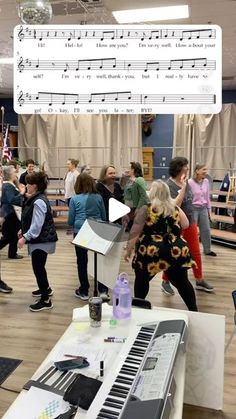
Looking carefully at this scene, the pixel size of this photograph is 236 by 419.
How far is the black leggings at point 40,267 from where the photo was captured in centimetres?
434

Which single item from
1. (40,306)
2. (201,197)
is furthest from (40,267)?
(201,197)

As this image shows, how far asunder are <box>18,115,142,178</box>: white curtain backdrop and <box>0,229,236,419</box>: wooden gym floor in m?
5.34

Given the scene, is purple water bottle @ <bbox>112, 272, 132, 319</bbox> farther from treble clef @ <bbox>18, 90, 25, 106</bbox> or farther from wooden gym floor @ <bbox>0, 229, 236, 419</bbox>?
treble clef @ <bbox>18, 90, 25, 106</bbox>

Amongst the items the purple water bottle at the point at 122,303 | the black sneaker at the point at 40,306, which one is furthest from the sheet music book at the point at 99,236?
the black sneaker at the point at 40,306

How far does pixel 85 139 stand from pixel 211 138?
141 inches

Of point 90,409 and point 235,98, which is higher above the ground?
point 235,98

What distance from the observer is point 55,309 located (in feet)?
14.7

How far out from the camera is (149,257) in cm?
337

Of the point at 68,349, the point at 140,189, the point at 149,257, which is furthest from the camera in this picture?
the point at 140,189

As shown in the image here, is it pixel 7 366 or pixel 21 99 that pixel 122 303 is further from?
pixel 7 366

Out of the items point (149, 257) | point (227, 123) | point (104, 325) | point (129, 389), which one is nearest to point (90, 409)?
point (129, 389)

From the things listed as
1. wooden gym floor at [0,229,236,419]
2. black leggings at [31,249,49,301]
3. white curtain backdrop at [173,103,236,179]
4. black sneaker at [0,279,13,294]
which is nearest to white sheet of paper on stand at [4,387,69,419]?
wooden gym floor at [0,229,236,419]

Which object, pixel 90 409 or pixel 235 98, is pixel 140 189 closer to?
pixel 90 409

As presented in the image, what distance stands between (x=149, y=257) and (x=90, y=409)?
78.7 inches
